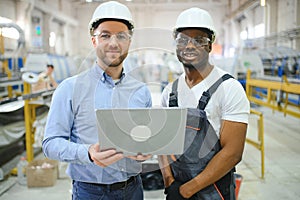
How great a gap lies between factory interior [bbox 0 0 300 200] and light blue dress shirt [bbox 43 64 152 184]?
0.08 meters

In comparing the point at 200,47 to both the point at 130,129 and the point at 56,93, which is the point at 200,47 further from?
the point at 56,93

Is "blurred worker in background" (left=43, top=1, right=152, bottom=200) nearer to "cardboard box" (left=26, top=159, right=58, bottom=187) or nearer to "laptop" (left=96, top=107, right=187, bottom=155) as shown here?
"laptop" (left=96, top=107, right=187, bottom=155)

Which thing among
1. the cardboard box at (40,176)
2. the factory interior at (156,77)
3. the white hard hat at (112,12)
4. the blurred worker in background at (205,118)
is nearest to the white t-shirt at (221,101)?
the blurred worker in background at (205,118)

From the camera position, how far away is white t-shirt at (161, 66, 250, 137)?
1.11 metres

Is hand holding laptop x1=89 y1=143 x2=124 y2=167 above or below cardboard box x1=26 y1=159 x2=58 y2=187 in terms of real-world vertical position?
above

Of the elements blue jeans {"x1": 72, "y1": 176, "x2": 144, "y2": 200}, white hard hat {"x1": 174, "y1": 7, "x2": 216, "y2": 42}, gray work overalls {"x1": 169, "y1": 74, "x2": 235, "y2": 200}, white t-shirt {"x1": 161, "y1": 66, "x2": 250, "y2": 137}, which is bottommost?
blue jeans {"x1": 72, "y1": 176, "x2": 144, "y2": 200}

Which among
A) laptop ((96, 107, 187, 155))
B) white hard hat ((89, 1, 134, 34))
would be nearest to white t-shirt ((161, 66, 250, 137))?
laptop ((96, 107, 187, 155))

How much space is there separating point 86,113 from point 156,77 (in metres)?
0.37

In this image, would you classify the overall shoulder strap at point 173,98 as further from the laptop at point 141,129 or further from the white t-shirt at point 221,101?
the laptop at point 141,129

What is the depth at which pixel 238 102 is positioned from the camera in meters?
1.11

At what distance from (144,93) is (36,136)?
2670mm

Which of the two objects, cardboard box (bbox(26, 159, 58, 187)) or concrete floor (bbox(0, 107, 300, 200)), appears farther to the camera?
cardboard box (bbox(26, 159, 58, 187))

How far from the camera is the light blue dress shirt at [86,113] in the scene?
3.49ft

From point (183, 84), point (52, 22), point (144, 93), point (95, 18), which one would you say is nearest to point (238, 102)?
point (183, 84)
